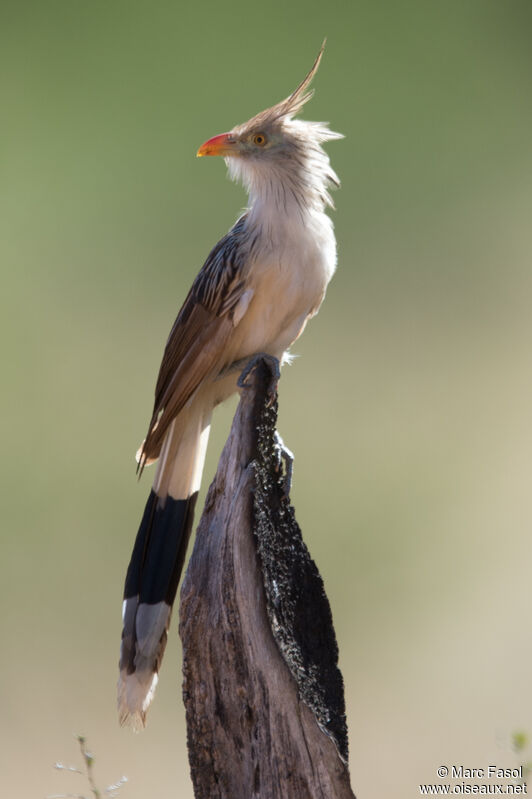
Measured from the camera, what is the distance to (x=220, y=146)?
Answer: 264 centimetres

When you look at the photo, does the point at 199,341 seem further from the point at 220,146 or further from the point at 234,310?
the point at 220,146

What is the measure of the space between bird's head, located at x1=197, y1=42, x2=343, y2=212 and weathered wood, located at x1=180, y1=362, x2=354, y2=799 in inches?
39.4

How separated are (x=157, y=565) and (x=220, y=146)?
123cm

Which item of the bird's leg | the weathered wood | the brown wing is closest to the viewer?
the weathered wood

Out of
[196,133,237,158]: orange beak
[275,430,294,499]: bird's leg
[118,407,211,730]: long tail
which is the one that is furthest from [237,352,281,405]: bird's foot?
[196,133,237,158]: orange beak

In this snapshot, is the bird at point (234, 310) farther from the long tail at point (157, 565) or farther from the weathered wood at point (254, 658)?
the weathered wood at point (254, 658)

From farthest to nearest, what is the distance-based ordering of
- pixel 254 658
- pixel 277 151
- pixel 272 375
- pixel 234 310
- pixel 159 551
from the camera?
pixel 277 151 → pixel 234 310 → pixel 159 551 → pixel 272 375 → pixel 254 658

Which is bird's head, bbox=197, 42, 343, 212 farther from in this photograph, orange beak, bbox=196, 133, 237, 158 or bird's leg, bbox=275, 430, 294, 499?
bird's leg, bbox=275, 430, 294, 499

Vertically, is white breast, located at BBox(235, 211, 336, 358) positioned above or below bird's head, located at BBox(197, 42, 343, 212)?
below

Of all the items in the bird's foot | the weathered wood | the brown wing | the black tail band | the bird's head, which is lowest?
the weathered wood

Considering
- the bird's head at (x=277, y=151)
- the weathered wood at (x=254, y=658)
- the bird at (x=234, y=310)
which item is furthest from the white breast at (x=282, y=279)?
the weathered wood at (x=254, y=658)

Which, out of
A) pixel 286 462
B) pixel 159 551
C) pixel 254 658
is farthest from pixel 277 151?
pixel 254 658

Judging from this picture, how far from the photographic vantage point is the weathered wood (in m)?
1.67

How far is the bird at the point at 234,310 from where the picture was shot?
228cm
